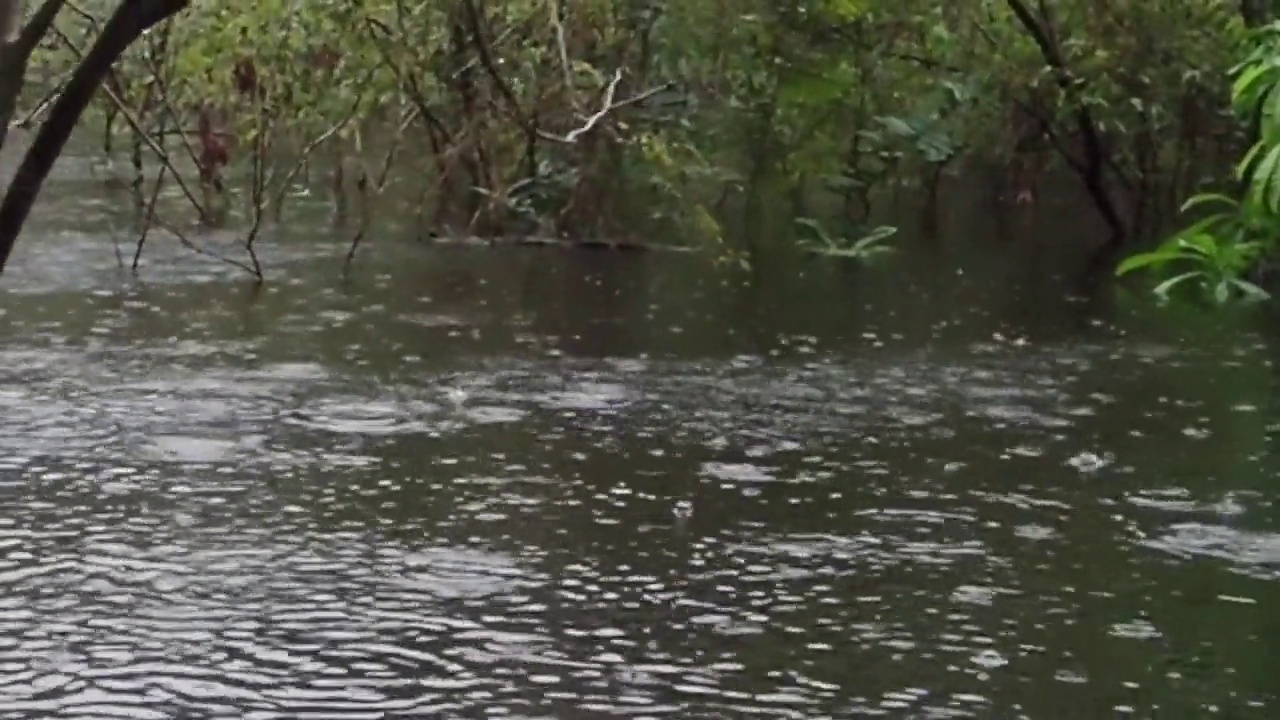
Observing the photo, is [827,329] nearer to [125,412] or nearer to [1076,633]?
[125,412]

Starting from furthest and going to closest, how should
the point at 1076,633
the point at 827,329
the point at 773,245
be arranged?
the point at 773,245, the point at 827,329, the point at 1076,633

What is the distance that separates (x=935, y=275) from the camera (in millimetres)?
19906

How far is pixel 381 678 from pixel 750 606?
64.8 inches

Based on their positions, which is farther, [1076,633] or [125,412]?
[125,412]

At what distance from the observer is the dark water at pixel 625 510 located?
7180 millimetres

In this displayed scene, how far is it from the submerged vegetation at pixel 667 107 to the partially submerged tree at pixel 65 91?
11643 mm

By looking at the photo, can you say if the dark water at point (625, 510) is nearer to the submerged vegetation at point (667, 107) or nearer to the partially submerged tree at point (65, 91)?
the partially submerged tree at point (65, 91)

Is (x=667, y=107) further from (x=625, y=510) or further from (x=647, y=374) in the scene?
(x=625, y=510)

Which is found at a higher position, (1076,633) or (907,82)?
(907,82)

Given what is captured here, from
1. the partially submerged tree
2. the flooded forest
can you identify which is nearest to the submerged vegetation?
the flooded forest

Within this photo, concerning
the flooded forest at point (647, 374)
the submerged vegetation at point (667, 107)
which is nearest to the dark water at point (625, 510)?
the flooded forest at point (647, 374)

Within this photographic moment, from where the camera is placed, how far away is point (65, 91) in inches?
195

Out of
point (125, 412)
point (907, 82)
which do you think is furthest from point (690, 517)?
point (907, 82)

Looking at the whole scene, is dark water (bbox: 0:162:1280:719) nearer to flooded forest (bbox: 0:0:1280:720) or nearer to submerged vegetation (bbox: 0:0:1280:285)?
flooded forest (bbox: 0:0:1280:720)
